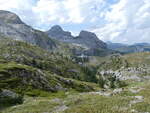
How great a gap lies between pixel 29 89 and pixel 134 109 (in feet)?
184

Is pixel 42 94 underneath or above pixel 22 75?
underneath

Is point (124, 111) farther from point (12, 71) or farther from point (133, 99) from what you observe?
point (12, 71)

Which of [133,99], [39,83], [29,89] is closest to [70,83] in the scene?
[39,83]

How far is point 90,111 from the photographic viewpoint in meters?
35.1

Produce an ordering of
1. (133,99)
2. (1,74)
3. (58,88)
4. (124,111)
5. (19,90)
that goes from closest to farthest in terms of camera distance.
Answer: (124,111) < (133,99) < (19,90) < (1,74) < (58,88)

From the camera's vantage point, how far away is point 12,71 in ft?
310

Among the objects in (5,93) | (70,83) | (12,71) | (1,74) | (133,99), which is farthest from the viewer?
(70,83)

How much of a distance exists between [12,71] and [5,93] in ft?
88.4

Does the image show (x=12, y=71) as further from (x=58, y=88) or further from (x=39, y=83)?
(x=58, y=88)

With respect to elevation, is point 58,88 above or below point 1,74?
below

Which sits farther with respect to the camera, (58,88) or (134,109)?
(58,88)

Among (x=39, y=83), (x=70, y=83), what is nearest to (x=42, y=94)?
(x=39, y=83)

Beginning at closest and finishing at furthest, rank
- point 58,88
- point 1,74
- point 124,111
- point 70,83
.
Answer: point 124,111
point 1,74
point 58,88
point 70,83

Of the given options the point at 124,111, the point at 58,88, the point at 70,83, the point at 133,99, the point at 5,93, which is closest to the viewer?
the point at 124,111
